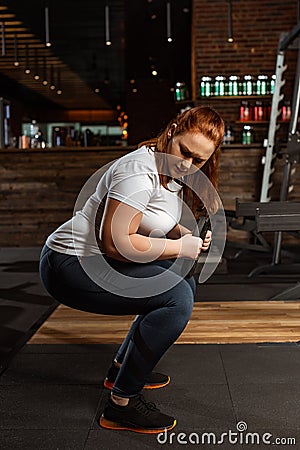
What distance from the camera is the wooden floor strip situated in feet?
9.77

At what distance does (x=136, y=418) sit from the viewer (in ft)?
6.34

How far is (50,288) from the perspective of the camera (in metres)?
2.01

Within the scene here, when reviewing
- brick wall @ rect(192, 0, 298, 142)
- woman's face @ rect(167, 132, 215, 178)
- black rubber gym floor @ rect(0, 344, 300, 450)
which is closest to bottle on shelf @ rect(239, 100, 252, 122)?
brick wall @ rect(192, 0, 298, 142)

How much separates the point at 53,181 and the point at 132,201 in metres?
4.89

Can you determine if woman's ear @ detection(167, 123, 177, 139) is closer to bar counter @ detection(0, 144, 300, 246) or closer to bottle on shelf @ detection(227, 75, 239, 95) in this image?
bar counter @ detection(0, 144, 300, 246)

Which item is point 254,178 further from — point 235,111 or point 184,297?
point 184,297

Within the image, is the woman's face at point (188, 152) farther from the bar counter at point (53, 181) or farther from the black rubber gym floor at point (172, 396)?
the bar counter at point (53, 181)

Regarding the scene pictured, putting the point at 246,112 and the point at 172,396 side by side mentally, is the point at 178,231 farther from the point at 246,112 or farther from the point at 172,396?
the point at 246,112

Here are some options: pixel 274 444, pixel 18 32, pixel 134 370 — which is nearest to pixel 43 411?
pixel 134 370

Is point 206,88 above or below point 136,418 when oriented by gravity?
above

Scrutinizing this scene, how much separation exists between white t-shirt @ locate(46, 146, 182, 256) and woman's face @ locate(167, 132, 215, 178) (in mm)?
62

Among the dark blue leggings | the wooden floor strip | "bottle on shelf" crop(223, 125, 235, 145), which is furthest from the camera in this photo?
"bottle on shelf" crop(223, 125, 235, 145)

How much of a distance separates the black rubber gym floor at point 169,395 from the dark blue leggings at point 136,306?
199 mm

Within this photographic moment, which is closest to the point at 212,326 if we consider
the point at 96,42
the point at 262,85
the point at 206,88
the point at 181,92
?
the point at 206,88
